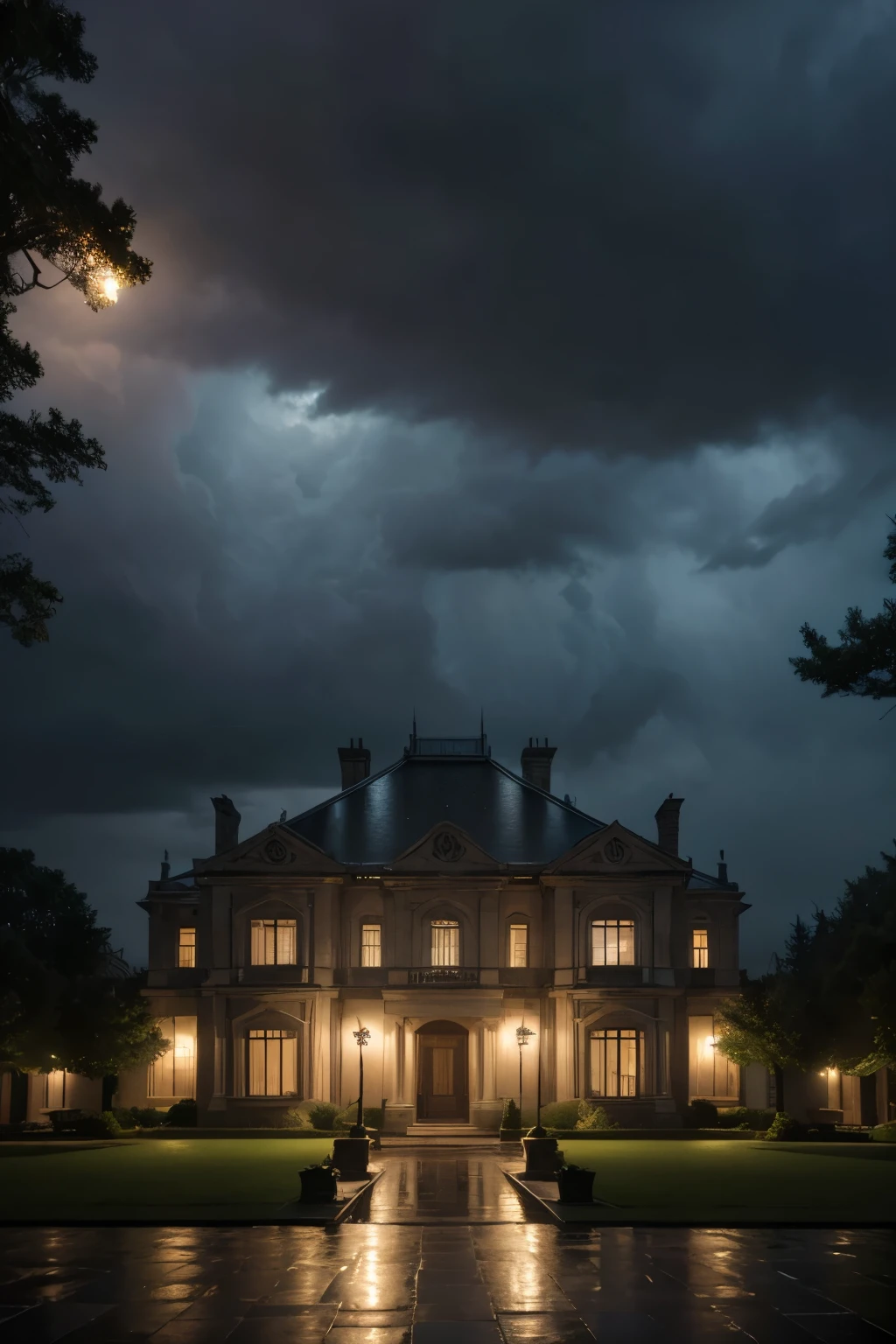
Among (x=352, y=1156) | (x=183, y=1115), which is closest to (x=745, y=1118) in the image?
(x=183, y=1115)

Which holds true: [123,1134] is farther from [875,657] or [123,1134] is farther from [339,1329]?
[339,1329]

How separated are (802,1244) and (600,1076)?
1419 inches

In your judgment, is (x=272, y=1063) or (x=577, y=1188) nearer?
(x=577, y=1188)

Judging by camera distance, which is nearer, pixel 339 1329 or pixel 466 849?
pixel 339 1329

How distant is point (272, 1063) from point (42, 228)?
139 ft

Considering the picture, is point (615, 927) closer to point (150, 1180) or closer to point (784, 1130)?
point (784, 1130)

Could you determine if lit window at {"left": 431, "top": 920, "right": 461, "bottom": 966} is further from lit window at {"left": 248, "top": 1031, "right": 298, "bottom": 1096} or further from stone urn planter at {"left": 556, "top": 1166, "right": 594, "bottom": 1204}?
stone urn planter at {"left": 556, "top": 1166, "right": 594, "bottom": 1204}

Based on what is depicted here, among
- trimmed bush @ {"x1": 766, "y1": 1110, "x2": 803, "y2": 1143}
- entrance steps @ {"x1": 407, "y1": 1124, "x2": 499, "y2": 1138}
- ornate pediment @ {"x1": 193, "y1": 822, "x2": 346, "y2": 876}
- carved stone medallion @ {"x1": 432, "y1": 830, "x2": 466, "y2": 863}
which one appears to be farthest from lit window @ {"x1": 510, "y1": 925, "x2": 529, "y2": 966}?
trimmed bush @ {"x1": 766, "y1": 1110, "x2": 803, "y2": 1143}

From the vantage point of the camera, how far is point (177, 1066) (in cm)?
6128

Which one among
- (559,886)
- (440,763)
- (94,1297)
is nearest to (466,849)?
(559,886)

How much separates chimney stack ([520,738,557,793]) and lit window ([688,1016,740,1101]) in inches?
530

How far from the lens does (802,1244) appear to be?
2197cm

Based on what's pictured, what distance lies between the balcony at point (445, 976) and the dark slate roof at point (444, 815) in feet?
15.3

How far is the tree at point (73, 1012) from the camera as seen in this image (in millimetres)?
46156
